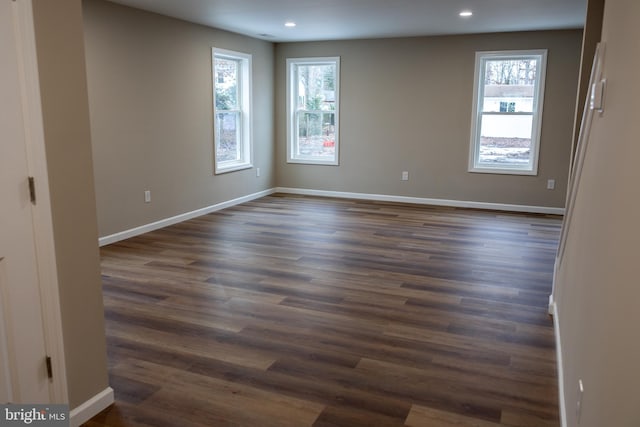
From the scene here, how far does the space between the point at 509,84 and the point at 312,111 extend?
9.48 feet

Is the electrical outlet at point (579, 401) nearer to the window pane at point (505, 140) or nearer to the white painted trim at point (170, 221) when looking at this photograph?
the white painted trim at point (170, 221)

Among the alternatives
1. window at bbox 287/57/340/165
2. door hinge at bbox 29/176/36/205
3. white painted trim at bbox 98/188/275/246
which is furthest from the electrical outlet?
window at bbox 287/57/340/165

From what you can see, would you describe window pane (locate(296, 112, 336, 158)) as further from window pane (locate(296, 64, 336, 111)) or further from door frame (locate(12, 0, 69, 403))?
door frame (locate(12, 0, 69, 403))

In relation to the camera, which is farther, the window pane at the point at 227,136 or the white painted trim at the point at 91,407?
the window pane at the point at 227,136

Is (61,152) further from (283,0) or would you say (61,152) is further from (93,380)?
(283,0)

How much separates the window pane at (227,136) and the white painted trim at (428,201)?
4.20 feet

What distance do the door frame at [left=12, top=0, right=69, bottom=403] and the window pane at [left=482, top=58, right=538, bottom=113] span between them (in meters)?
6.30

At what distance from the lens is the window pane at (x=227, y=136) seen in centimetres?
715

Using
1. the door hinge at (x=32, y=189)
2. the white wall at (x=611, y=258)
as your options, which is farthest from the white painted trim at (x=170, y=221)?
the white wall at (x=611, y=258)

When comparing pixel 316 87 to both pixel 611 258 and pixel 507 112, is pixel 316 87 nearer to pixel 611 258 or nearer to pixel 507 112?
pixel 507 112

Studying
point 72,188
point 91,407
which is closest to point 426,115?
point 72,188

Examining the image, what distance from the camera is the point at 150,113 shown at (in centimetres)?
574

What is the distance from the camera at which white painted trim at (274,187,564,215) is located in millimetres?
7109

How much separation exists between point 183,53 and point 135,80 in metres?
0.88
